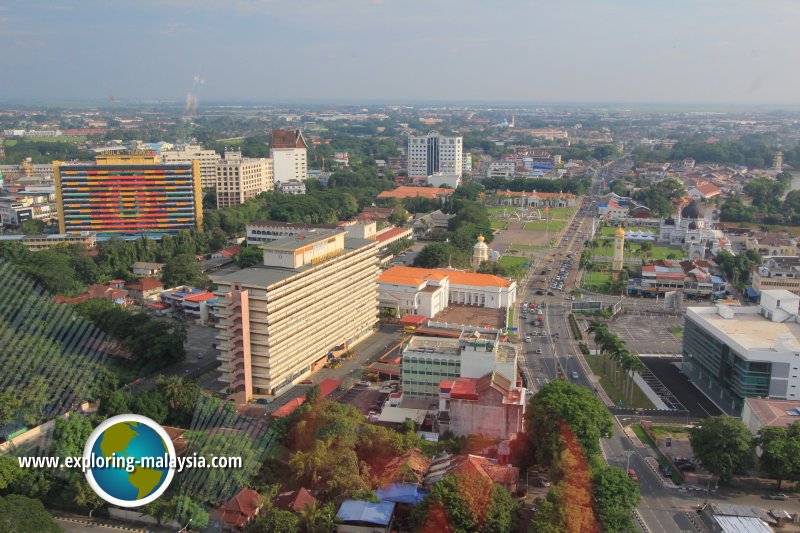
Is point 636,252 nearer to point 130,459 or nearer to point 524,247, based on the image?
point 524,247

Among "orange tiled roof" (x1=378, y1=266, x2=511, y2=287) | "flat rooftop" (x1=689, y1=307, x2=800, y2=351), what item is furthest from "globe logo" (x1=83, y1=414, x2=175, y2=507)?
"orange tiled roof" (x1=378, y1=266, x2=511, y2=287)

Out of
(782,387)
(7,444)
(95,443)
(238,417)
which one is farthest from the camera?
(782,387)

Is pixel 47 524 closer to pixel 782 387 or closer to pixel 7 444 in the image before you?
pixel 7 444

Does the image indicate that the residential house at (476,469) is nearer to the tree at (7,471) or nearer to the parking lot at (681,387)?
the parking lot at (681,387)

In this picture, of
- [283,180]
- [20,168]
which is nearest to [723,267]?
[283,180]

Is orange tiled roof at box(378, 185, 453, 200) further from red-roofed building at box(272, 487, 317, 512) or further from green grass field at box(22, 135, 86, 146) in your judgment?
red-roofed building at box(272, 487, 317, 512)

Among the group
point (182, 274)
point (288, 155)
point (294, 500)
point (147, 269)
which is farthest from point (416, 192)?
point (294, 500)
